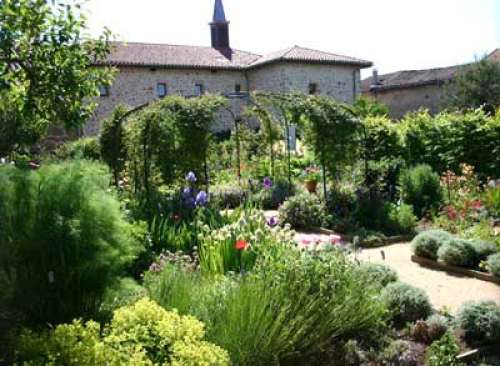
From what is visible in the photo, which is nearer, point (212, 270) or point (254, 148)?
point (212, 270)

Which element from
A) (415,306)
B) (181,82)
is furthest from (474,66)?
(415,306)

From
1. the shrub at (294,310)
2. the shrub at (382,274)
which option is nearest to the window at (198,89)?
the shrub at (382,274)

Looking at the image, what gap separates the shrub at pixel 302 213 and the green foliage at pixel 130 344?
5.67 metres

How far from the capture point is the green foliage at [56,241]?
9.39 feet

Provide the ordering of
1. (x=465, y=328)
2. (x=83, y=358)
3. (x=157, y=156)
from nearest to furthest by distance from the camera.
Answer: (x=83, y=358)
(x=465, y=328)
(x=157, y=156)

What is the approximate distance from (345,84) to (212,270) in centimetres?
2256

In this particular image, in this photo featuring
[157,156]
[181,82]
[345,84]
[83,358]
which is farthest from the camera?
[345,84]

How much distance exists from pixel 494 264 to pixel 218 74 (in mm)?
20772

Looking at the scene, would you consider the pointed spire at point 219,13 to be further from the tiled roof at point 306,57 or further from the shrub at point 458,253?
the shrub at point 458,253

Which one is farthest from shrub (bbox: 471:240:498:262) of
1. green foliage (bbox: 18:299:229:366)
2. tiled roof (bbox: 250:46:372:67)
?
tiled roof (bbox: 250:46:372:67)

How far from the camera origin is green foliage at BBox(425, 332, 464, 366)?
3.19 meters

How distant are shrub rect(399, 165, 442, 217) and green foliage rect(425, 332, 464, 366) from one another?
5.39 m

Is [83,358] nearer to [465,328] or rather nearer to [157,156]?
[465,328]

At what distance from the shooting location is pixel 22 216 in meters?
2.88
